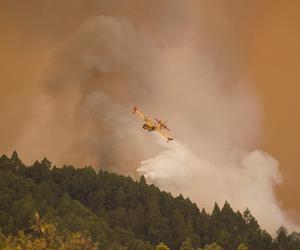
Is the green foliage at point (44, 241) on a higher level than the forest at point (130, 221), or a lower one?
lower

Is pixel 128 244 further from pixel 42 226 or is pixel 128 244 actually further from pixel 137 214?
pixel 42 226

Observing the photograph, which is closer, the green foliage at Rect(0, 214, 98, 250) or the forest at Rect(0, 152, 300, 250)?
the green foliage at Rect(0, 214, 98, 250)

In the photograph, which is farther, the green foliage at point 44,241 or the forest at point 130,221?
the forest at point 130,221

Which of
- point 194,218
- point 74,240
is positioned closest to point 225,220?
point 194,218

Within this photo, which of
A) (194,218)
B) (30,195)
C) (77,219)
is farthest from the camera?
(194,218)

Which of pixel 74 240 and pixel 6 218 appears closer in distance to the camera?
pixel 74 240

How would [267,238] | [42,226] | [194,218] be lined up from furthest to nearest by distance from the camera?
[194,218] < [267,238] < [42,226]

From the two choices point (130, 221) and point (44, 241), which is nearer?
point (44, 241)

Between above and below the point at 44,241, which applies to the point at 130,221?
above

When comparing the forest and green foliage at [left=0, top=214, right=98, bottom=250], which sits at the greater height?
the forest

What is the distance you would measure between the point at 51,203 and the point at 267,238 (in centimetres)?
5806

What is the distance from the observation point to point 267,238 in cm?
18588

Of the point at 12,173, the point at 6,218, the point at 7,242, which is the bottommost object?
the point at 7,242

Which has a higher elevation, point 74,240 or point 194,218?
point 194,218
